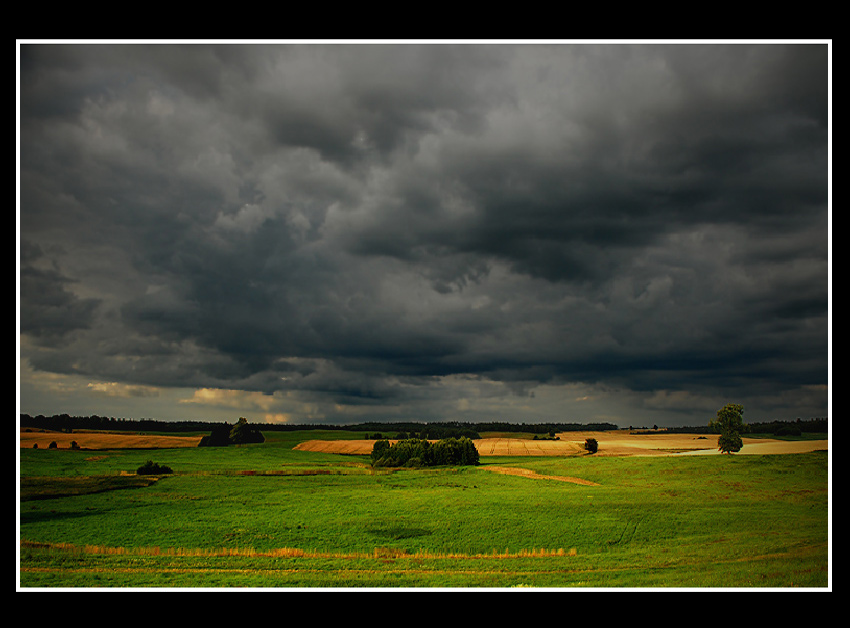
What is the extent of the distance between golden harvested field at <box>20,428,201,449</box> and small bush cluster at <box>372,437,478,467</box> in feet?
188

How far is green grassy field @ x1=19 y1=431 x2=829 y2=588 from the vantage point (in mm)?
27438

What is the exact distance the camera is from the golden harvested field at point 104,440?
86.8m

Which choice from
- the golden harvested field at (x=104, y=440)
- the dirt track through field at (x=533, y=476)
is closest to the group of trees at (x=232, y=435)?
the golden harvested field at (x=104, y=440)

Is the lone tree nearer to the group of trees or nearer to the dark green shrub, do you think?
the dark green shrub

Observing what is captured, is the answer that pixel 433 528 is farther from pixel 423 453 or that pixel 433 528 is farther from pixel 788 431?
pixel 788 431

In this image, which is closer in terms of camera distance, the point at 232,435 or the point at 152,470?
the point at 152,470

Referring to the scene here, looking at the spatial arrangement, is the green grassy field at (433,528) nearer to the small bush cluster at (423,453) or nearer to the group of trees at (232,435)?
the small bush cluster at (423,453)

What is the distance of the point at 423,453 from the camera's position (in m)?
A: 110

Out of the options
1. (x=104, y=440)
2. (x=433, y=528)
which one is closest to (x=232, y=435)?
(x=104, y=440)

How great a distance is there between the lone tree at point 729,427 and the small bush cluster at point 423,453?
50118 millimetres

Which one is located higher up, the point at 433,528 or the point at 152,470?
the point at 433,528

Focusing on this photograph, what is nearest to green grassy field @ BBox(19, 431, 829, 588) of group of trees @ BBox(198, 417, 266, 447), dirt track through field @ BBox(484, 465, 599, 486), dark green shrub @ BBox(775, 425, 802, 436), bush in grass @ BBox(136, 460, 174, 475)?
bush in grass @ BBox(136, 460, 174, 475)

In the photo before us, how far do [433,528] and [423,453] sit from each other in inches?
2644
